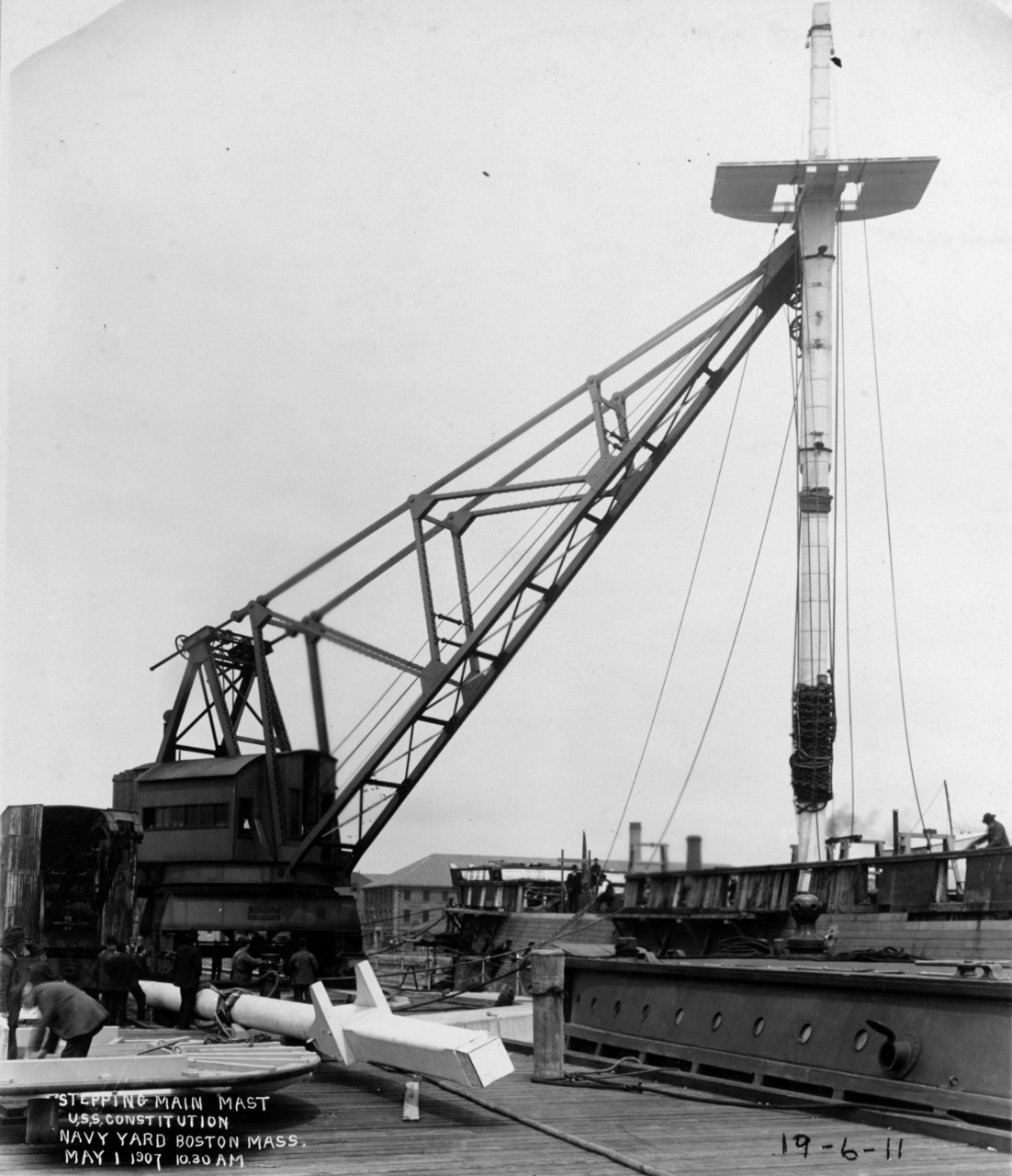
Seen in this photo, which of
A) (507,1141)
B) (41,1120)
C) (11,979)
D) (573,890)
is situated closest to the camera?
(41,1120)

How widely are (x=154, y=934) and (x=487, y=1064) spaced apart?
15.5 metres

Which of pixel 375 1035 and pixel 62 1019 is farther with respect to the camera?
pixel 375 1035

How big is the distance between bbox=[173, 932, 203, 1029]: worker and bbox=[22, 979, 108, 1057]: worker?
7589 mm

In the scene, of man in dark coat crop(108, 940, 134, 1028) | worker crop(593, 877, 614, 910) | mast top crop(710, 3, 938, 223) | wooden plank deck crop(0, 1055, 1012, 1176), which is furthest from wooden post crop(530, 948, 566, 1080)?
mast top crop(710, 3, 938, 223)

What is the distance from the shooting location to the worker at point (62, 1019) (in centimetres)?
1052

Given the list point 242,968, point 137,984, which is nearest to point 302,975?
point 242,968

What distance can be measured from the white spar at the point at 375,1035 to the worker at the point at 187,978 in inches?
40.5

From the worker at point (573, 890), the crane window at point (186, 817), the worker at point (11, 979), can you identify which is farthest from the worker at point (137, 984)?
the worker at point (573, 890)

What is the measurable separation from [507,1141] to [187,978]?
9.11m

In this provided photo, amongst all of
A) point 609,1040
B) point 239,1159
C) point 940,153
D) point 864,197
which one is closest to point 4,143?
point 239,1159

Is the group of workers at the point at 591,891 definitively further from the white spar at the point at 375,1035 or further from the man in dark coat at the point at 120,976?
the white spar at the point at 375,1035

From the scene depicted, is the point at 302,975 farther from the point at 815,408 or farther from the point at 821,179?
the point at 821,179

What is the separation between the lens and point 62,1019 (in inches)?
417

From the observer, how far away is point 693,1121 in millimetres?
11570
